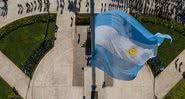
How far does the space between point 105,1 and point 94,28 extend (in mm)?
25261

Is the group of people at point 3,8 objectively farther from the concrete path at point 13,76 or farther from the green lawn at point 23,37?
the concrete path at point 13,76

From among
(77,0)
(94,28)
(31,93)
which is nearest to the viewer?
(94,28)

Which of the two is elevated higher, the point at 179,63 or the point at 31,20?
the point at 31,20

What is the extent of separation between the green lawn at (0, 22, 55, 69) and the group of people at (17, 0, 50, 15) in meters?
2.83

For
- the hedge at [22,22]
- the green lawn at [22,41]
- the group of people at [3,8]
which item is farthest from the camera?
the group of people at [3,8]

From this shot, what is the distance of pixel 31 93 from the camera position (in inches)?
2418

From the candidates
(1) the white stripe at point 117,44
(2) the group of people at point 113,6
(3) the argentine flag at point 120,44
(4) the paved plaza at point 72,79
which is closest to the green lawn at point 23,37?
(4) the paved plaza at point 72,79

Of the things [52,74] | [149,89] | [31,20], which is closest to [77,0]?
[31,20]

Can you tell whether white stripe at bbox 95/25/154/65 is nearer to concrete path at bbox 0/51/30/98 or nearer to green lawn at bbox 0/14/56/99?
concrete path at bbox 0/51/30/98

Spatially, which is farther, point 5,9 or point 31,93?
point 5,9

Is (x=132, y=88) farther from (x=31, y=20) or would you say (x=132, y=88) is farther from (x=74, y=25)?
(x=31, y=20)

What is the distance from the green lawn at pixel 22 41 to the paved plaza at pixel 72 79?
3.30 feet

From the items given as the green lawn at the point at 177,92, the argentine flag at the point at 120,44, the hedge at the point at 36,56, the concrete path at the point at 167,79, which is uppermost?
the argentine flag at the point at 120,44

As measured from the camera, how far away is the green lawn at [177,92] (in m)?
61.4
